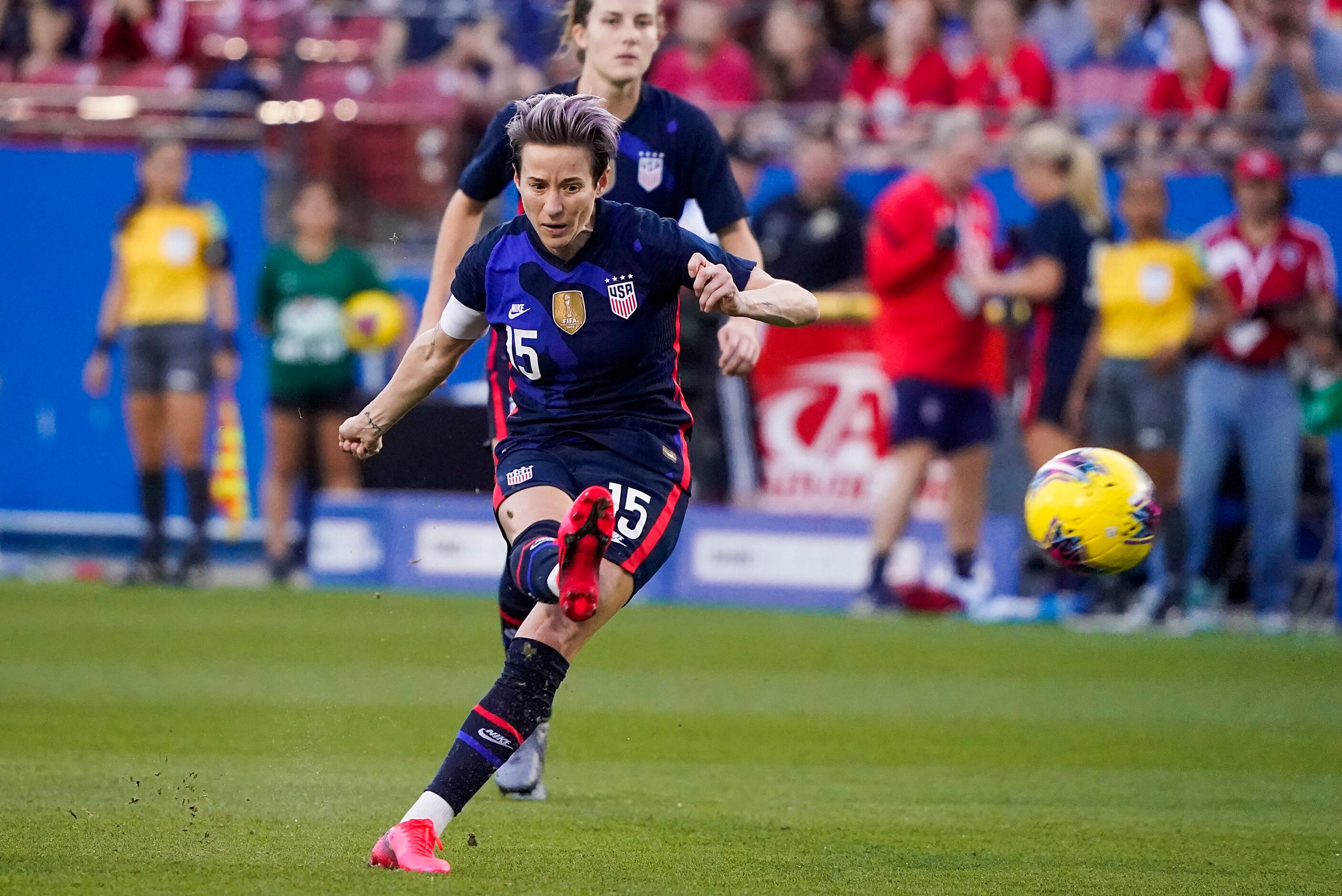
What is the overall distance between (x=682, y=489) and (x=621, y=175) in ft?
5.15

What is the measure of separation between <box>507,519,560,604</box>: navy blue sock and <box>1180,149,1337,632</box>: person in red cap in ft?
28.1

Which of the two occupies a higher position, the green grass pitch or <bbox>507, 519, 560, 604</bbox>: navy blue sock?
<bbox>507, 519, 560, 604</bbox>: navy blue sock

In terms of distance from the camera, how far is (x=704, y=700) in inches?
361

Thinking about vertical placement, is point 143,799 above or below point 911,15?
below

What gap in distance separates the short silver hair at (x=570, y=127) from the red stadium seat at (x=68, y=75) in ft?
41.9

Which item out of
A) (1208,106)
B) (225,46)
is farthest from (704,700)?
(225,46)

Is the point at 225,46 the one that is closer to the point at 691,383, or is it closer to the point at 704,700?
the point at 691,383

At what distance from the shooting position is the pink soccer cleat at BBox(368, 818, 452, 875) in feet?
16.3

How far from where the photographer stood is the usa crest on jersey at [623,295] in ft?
18.0

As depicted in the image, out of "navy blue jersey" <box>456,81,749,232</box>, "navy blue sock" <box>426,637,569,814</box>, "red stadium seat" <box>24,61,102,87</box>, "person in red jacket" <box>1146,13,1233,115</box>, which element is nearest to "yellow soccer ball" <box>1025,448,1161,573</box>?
"navy blue jersey" <box>456,81,749,232</box>

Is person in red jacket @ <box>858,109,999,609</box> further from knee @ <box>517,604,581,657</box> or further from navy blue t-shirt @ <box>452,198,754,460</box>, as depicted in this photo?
knee @ <box>517,604,581,657</box>

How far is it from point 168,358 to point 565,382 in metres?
9.02

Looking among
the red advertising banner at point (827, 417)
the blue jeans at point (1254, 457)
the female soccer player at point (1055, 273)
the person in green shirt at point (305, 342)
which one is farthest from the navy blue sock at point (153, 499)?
the blue jeans at point (1254, 457)

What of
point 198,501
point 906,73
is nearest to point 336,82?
point 198,501
